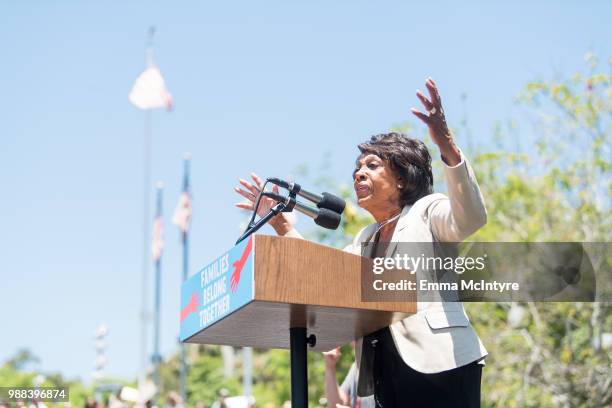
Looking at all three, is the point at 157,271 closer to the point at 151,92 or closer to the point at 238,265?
the point at 151,92

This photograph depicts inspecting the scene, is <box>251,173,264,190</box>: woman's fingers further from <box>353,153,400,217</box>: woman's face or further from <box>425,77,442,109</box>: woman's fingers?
<box>425,77,442,109</box>: woman's fingers

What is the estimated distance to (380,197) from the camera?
3.71 metres

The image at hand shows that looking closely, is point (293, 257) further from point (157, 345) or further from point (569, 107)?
point (157, 345)

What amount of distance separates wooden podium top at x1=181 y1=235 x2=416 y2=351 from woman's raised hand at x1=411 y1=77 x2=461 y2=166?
550mm

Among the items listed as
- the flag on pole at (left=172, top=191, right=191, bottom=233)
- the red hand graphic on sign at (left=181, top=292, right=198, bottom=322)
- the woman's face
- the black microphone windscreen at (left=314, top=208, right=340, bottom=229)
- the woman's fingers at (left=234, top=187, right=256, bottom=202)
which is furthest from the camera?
the flag on pole at (left=172, top=191, right=191, bottom=233)

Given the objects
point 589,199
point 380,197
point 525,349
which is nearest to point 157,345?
point 525,349

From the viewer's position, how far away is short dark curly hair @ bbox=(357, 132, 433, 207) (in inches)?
146

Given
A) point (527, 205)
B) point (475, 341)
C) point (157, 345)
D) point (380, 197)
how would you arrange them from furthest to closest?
point (157, 345), point (527, 205), point (380, 197), point (475, 341)

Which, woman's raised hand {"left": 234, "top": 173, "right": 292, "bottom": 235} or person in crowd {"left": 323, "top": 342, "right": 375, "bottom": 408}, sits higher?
woman's raised hand {"left": 234, "top": 173, "right": 292, "bottom": 235}

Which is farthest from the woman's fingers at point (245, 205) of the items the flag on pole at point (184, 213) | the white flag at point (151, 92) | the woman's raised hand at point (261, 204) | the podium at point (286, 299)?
the flag on pole at point (184, 213)

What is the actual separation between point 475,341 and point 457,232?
0.43m

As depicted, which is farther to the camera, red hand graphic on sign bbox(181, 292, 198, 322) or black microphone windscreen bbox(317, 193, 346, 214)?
black microphone windscreen bbox(317, 193, 346, 214)

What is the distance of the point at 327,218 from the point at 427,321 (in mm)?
579

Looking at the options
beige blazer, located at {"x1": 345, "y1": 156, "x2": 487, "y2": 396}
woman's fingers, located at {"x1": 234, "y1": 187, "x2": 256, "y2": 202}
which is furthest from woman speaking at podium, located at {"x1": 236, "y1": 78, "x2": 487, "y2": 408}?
woman's fingers, located at {"x1": 234, "y1": 187, "x2": 256, "y2": 202}
